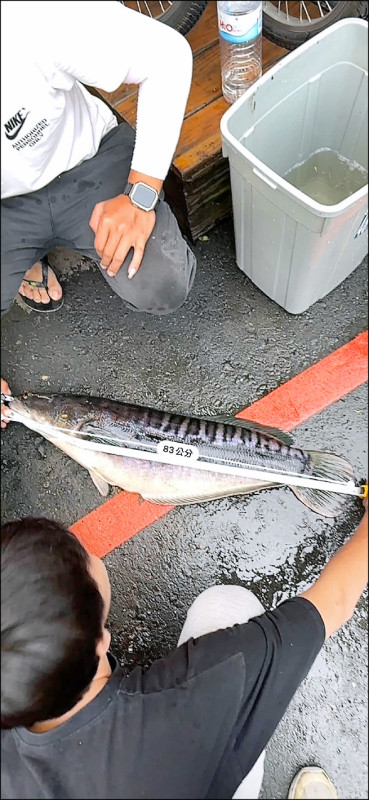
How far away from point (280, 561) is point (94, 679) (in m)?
0.79

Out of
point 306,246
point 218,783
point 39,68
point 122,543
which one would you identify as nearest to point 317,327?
point 306,246

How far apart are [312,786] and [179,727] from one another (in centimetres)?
70

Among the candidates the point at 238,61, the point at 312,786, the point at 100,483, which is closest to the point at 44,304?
the point at 100,483

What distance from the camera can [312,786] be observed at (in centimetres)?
158

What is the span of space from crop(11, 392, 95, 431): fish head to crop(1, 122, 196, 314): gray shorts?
0.98 ft

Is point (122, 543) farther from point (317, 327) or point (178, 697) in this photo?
point (317, 327)

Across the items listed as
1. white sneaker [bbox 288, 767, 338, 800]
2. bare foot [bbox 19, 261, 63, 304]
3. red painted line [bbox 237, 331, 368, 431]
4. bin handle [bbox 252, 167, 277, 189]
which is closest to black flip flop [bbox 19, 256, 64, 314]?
bare foot [bbox 19, 261, 63, 304]

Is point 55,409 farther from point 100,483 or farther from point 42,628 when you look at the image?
point 42,628

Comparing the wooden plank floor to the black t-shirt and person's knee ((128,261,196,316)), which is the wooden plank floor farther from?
the black t-shirt

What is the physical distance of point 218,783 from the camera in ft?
3.83

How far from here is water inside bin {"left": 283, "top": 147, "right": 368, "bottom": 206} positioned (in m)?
1.58

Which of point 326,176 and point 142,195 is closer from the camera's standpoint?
point 142,195

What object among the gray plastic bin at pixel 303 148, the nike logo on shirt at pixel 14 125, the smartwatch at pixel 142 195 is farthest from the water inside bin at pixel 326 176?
the nike logo on shirt at pixel 14 125

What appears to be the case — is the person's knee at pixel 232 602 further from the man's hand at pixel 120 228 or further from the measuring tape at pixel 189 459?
the man's hand at pixel 120 228
